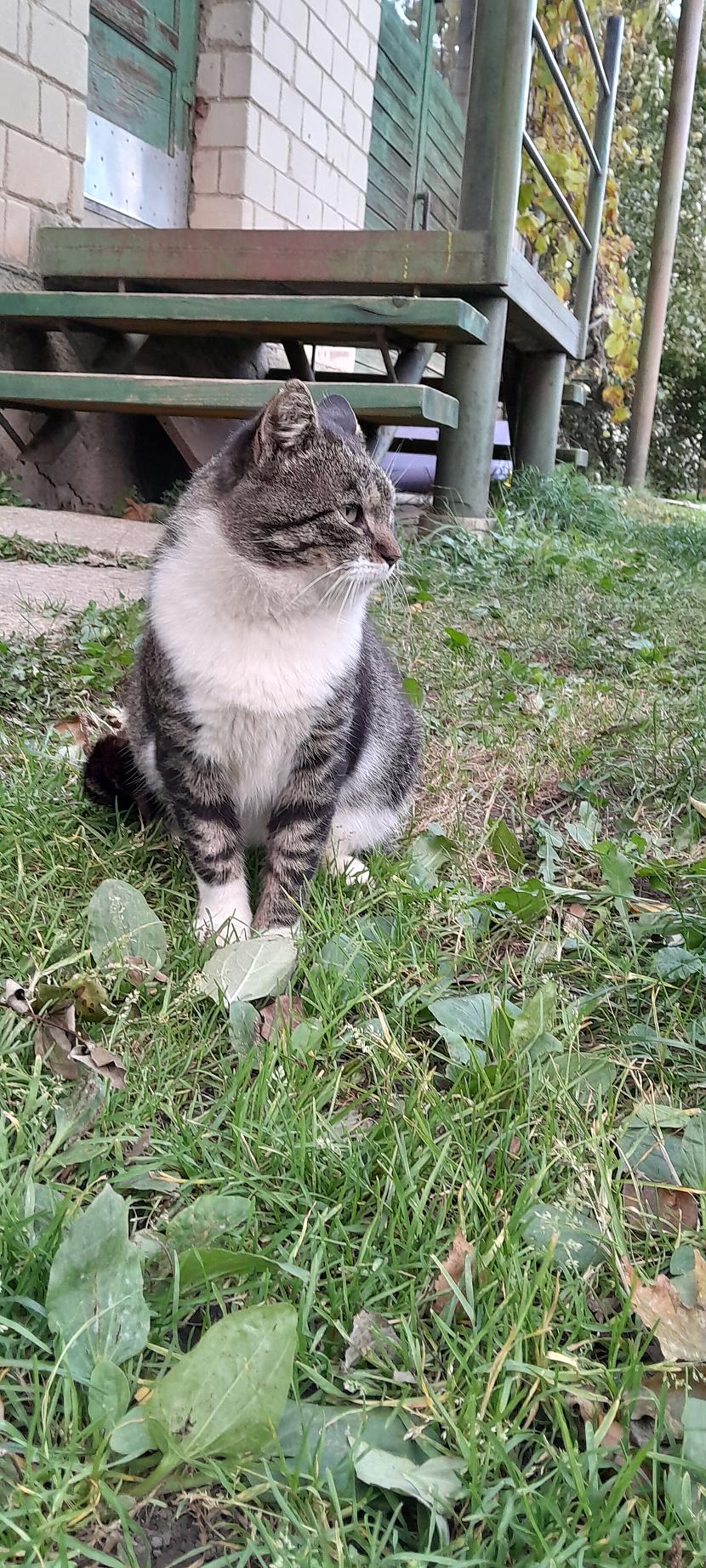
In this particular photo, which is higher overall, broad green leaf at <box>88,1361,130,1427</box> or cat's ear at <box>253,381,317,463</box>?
cat's ear at <box>253,381,317,463</box>

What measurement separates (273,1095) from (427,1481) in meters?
0.49

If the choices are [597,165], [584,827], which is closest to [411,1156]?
[584,827]

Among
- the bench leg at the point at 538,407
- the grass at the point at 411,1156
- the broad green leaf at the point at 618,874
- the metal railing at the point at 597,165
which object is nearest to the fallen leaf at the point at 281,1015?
the grass at the point at 411,1156

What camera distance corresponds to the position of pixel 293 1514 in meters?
0.81

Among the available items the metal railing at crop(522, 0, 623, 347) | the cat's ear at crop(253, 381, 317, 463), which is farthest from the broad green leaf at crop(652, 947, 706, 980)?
the metal railing at crop(522, 0, 623, 347)

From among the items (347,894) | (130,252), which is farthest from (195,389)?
(347,894)

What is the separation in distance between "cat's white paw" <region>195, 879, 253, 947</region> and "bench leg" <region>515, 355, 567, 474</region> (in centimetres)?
640

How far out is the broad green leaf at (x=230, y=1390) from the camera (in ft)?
2.77

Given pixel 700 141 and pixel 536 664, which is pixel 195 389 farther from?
pixel 700 141

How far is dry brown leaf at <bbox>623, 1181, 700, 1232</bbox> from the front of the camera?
3.71ft

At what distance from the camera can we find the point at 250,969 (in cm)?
150

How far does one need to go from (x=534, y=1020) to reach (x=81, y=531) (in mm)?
3472

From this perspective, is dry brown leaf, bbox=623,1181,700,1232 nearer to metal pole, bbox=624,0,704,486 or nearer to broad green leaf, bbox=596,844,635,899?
broad green leaf, bbox=596,844,635,899

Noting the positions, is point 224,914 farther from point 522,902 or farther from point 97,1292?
point 97,1292
